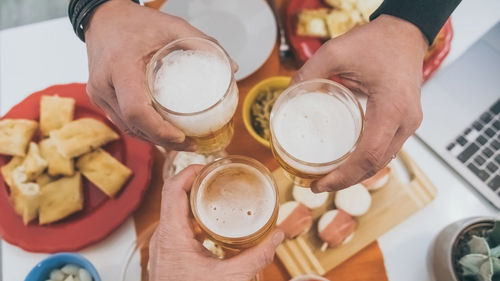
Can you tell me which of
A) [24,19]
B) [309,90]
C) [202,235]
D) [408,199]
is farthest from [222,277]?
[24,19]

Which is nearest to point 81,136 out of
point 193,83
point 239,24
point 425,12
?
point 193,83

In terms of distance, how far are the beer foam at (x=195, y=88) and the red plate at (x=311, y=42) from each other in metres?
0.49

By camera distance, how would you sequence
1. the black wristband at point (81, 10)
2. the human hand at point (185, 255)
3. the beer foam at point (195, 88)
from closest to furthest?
the human hand at point (185, 255) → the beer foam at point (195, 88) → the black wristband at point (81, 10)

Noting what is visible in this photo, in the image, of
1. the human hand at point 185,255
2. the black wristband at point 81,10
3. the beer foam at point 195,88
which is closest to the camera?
the human hand at point 185,255

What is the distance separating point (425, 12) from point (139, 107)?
639mm

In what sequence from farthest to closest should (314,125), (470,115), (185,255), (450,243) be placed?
1. (470,115)
2. (450,243)
3. (314,125)
4. (185,255)

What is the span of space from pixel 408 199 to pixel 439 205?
10 cm

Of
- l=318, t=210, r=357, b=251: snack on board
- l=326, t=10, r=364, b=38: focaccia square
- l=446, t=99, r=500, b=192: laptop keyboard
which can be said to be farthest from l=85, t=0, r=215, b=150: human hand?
l=446, t=99, r=500, b=192: laptop keyboard

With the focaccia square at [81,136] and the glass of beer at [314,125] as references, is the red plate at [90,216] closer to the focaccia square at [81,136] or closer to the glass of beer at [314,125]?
the focaccia square at [81,136]

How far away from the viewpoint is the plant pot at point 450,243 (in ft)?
3.36

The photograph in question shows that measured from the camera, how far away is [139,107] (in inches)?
32.6

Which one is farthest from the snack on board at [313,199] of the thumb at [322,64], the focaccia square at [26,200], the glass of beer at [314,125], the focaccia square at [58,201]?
the focaccia square at [26,200]

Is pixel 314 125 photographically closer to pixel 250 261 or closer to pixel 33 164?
pixel 250 261

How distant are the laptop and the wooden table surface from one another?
0.36m
